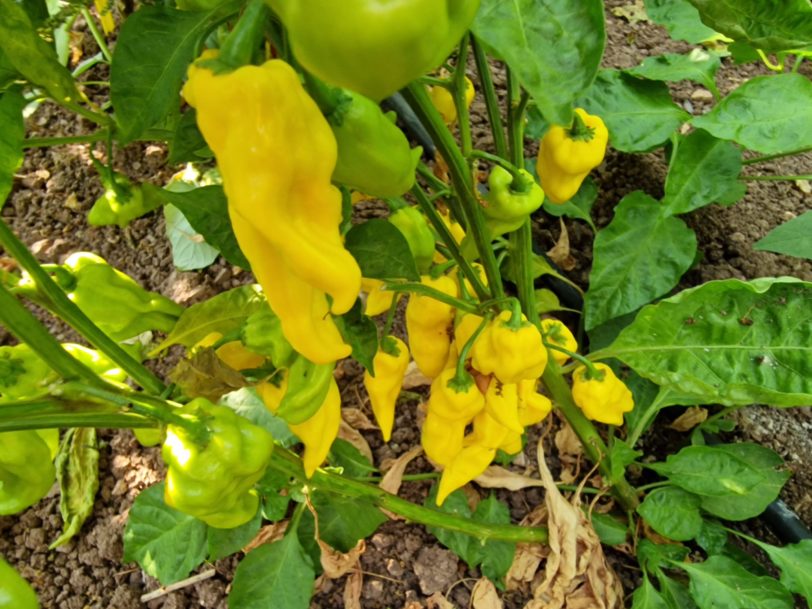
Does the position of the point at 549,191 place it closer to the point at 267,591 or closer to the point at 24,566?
the point at 267,591

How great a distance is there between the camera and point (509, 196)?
2.66ft

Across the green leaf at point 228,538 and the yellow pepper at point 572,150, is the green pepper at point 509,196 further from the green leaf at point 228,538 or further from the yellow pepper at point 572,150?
the green leaf at point 228,538

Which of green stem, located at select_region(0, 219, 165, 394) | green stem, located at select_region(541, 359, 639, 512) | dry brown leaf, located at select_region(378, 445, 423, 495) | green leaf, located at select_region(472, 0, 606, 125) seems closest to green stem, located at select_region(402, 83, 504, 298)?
green leaf, located at select_region(472, 0, 606, 125)

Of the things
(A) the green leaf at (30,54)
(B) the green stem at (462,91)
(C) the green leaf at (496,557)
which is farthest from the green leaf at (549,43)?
(C) the green leaf at (496,557)

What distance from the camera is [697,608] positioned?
47.5 inches

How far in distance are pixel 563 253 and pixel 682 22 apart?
0.50m

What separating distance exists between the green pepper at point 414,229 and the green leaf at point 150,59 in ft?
1.08

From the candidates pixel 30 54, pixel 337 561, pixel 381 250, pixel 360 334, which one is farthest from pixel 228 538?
pixel 30 54

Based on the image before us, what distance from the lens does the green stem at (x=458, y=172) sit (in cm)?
65

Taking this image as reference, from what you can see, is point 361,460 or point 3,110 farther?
point 361,460

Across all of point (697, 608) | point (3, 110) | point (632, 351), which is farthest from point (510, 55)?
point (697, 608)

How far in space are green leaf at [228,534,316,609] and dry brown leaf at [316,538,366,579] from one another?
12cm

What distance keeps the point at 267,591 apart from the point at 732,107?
3.45 feet

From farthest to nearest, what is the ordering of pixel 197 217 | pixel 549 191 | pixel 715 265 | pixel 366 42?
pixel 715 265
pixel 549 191
pixel 197 217
pixel 366 42
